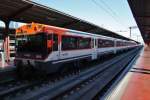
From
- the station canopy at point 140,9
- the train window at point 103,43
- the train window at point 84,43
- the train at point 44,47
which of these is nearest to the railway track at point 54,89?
the train at point 44,47

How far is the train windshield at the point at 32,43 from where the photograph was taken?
11.6m

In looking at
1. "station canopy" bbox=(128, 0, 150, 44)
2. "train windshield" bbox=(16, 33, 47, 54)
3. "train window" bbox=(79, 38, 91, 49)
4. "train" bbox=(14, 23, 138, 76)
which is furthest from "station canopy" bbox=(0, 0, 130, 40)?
"station canopy" bbox=(128, 0, 150, 44)

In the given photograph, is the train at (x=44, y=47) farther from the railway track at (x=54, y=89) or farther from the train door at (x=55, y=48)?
the railway track at (x=54, y=89)

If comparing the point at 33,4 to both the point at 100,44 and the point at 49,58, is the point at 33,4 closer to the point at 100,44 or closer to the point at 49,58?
the point at 49,58

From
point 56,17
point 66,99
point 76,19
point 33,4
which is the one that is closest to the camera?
point 66,99

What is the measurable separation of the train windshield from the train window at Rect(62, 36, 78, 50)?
1.67 m

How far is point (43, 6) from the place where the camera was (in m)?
14.8

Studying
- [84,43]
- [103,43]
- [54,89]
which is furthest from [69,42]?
[103,43]

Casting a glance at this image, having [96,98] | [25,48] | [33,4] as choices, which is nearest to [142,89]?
[96,98]

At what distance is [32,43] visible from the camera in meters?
12.2

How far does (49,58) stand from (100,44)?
33.8ft

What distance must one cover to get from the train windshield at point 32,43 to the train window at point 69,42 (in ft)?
5.47

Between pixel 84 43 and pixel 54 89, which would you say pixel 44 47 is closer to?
pixel 54 89

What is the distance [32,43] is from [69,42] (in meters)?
2.49
